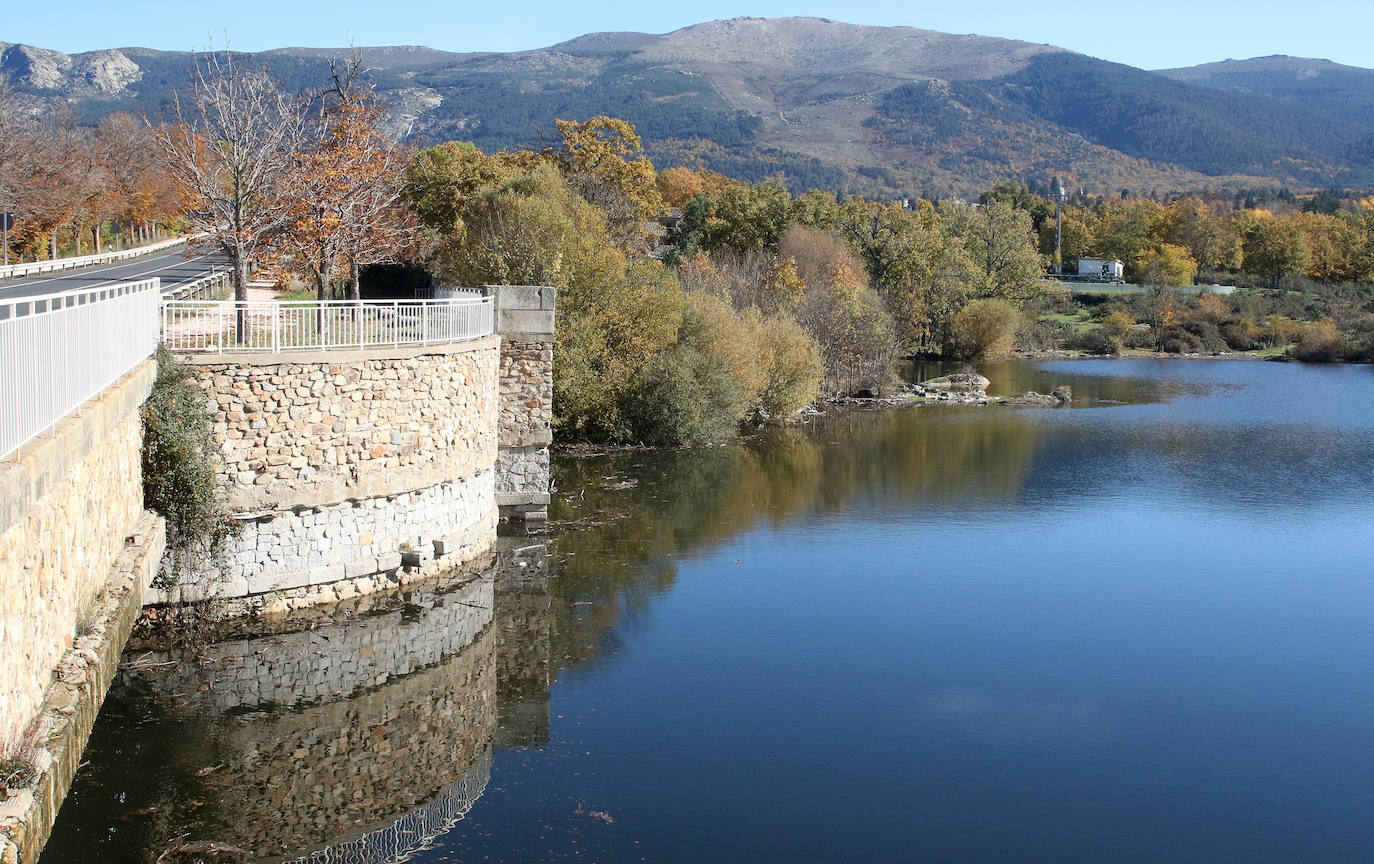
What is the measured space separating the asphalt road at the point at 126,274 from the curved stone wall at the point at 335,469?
904 centimetres

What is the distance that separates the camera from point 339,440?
19172 millimetres

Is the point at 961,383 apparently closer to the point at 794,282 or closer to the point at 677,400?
the point at 794,282

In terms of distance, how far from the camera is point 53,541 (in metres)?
9.75

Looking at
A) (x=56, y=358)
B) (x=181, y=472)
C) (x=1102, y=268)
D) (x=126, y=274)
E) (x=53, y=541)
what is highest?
(x=56, y=358)

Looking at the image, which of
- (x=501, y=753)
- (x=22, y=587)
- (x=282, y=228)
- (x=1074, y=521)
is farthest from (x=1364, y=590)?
(x=282, y=228)

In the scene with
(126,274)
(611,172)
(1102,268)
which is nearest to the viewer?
(126,274)

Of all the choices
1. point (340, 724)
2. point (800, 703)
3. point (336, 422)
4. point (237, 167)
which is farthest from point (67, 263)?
point (800, 703)

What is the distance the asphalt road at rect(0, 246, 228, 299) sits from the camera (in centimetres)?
2816

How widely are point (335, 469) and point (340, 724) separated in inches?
187

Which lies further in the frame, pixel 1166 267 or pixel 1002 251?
pixel 1166 267

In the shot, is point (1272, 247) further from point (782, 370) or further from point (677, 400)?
point (677, 400)

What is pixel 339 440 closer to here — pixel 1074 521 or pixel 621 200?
pixel 1074 521

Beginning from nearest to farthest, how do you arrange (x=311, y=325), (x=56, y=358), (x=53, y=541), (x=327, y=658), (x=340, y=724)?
1. (x=53, y=541)
2. (x=56, y=358)
3. (x=340, y=724)
4. (x=327, y=658)
5. (x=311, y=325)

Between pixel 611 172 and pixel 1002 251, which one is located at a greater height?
pixel 611 172
